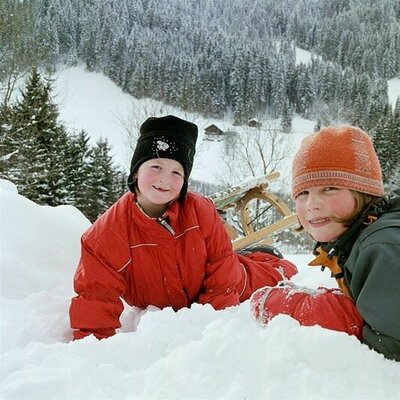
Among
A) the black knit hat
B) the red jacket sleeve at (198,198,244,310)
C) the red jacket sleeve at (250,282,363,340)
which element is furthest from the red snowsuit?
the red jacket sleeve at (250,282,363,340)

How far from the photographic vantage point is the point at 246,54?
213 feet

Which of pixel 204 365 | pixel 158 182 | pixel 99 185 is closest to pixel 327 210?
pixel 204 365

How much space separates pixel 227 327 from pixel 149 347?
23 cm

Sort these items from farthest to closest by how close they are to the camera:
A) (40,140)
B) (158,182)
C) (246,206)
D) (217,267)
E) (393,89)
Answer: (393,89) → (40,140) → (246,206) → (217,267) → (158,182)

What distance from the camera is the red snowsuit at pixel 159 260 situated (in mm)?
2082

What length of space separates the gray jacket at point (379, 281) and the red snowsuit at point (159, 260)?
1086 mm

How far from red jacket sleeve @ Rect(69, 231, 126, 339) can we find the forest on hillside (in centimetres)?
3079

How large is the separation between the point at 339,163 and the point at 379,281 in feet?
1.38

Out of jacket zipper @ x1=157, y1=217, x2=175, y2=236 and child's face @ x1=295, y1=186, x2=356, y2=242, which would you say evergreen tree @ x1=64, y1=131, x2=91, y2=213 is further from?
child's face @ x1=295, y1=186, x2=356, y2=242

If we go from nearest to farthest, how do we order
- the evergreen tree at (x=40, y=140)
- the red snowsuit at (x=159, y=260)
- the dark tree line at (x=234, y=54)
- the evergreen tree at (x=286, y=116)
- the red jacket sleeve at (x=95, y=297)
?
the red jacket sleeve at (x=95, y=297) < the red snowsuit at (x=159, y=260) < the evergreen tree at (x=40, y=140) < the evergreen tree at (x=286, y=116) < the dark tree line at (x=234, y=54)

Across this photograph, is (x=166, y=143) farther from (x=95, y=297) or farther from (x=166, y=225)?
(x=95, y=297)

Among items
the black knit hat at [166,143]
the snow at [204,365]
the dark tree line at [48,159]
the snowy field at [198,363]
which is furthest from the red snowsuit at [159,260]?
the dark tree line at [48,159]

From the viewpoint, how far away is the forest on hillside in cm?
5797

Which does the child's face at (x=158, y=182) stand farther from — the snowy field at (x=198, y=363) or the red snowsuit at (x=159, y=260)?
the snowy field at (x=198, y=363)
